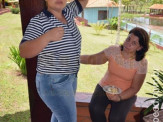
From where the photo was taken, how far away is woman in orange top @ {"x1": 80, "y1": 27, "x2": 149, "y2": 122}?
1.99m

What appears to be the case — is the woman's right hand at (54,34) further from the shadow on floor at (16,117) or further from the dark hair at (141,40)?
the shadow on floor at (16,117)

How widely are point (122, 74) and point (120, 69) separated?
0.05 m

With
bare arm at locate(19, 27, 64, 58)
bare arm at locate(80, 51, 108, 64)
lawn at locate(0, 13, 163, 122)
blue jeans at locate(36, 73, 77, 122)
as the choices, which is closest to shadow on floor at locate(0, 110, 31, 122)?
lawn at locate(0, 13, 163, 122)

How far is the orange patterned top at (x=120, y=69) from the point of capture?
2.04m

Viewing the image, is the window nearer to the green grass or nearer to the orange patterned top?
the green grass

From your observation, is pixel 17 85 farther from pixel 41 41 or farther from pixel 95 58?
pixel 41 41

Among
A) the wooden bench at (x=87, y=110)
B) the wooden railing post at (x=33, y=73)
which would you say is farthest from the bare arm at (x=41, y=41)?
the wooden bench at (x=87, y=110)

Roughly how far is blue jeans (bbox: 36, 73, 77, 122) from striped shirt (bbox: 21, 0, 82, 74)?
4 cm

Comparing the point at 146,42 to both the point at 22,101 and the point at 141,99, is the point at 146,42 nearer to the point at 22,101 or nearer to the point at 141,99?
the point at 141,99

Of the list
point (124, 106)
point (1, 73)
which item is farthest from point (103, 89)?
point (1, 73)

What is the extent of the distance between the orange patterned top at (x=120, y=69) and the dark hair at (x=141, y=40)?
0.20ft

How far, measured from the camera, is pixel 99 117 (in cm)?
205

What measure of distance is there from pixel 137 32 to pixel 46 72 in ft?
3.39

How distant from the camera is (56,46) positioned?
4.45ft
